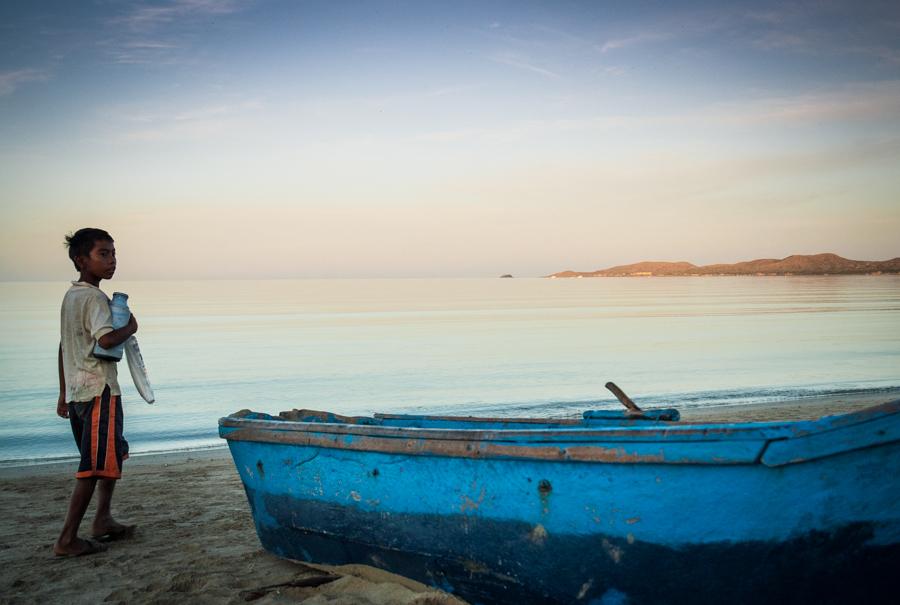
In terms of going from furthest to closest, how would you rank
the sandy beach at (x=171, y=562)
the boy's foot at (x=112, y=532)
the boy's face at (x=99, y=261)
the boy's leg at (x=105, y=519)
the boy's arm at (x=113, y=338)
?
1. the boy's foot at (x=112, y=532)
2. the boy's leg at (x=105, y=519)
3. the boy's face at (x=99, y=261)
4. the boy's arm at (x=113, y=338)
5. the sandy beach at (x=171, y=562)

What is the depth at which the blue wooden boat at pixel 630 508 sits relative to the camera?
3170 millimetres

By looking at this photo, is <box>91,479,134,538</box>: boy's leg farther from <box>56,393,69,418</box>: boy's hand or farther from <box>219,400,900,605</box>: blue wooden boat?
<box>219,400,900,605</box>: blue wooden boat

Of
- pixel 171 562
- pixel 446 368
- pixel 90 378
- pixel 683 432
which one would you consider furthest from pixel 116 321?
pixel 446 368

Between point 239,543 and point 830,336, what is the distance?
25.9 meters

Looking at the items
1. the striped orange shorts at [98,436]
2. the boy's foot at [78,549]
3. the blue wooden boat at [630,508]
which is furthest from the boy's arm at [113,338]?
the boy's foot at [78,549]

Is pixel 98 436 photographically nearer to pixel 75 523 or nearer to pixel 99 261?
pixel 75 523

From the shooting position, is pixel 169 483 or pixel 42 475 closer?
pixel 169 483

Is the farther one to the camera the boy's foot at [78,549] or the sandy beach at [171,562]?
the boy's foot at [78,549]

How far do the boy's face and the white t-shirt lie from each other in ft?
0.54

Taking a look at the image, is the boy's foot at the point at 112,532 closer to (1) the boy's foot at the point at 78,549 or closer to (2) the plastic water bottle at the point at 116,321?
(1) the boy's foot at the point at 78,549

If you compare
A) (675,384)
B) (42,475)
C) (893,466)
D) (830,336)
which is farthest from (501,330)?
(893,466)

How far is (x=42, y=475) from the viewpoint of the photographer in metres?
8.36

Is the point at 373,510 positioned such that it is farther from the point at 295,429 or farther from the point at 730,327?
the point at 730,327

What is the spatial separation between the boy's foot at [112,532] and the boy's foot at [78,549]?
0.15m
